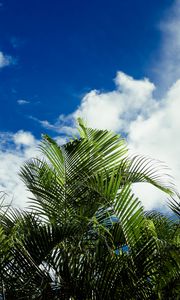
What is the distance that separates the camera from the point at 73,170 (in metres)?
4.18

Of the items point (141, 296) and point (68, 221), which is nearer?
point (141, 296)

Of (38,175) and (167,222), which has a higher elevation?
(38,175)

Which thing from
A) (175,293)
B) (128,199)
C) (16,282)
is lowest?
(175,293)

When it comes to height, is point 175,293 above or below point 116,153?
below

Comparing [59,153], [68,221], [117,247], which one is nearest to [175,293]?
[117,247]

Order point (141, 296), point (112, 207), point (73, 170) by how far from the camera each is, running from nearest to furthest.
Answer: point (141, 296) → point (112, 207) → point (73, 170)

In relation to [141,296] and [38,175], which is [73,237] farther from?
[38,175]

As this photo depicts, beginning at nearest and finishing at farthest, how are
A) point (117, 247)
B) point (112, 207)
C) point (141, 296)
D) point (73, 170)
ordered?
1. point (141, 296)
2. point (112, 207)
3. point (117, 247)
4. point (73, 170)

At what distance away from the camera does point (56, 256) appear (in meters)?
3.40

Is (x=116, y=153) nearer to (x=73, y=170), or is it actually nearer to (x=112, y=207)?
(x=73, y=170)

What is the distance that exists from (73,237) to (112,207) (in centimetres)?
37

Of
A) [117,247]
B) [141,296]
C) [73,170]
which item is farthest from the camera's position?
[73,170]

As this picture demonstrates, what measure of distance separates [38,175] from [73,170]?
1.25 ft

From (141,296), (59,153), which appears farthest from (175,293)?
(59,153)
